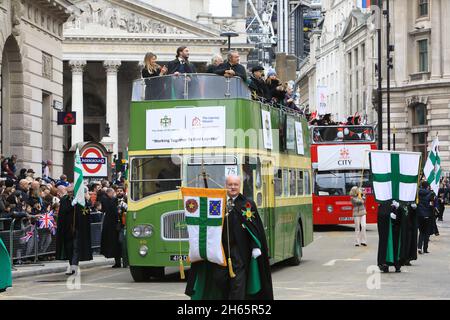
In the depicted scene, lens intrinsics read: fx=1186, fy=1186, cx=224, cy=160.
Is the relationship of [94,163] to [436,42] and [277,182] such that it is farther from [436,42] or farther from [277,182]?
[436,42]

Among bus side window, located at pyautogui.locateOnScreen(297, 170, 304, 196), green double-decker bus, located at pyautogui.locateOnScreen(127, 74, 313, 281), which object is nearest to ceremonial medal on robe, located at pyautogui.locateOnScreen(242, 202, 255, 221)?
green double-decker bus, located at pyautogui.locateOnScreen(127, 74, 313, 281)

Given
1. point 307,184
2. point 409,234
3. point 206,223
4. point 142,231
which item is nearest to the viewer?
point 206,223

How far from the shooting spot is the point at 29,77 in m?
35.5

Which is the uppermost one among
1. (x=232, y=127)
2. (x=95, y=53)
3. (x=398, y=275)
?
(x=95, y=53)

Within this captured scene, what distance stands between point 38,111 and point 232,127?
17450 millimetres

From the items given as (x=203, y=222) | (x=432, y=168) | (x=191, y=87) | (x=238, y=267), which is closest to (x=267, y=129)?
(x=191, y=87)

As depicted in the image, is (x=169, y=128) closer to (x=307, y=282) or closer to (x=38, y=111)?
(x=307, y=282)

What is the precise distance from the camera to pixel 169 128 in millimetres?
20562

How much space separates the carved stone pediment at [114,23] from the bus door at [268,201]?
6724 cm

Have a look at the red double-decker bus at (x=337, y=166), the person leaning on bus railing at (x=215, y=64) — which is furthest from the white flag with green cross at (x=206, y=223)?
the red double-decker bus at (x=337, y=166)

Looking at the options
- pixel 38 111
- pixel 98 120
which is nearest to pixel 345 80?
pixel 98 120

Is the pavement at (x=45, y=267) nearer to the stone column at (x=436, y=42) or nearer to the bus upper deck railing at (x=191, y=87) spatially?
the bus upper deck railing at (x=191, y=87)

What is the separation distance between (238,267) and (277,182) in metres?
10.2

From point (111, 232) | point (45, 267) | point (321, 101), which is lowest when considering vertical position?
point (45, 267)
